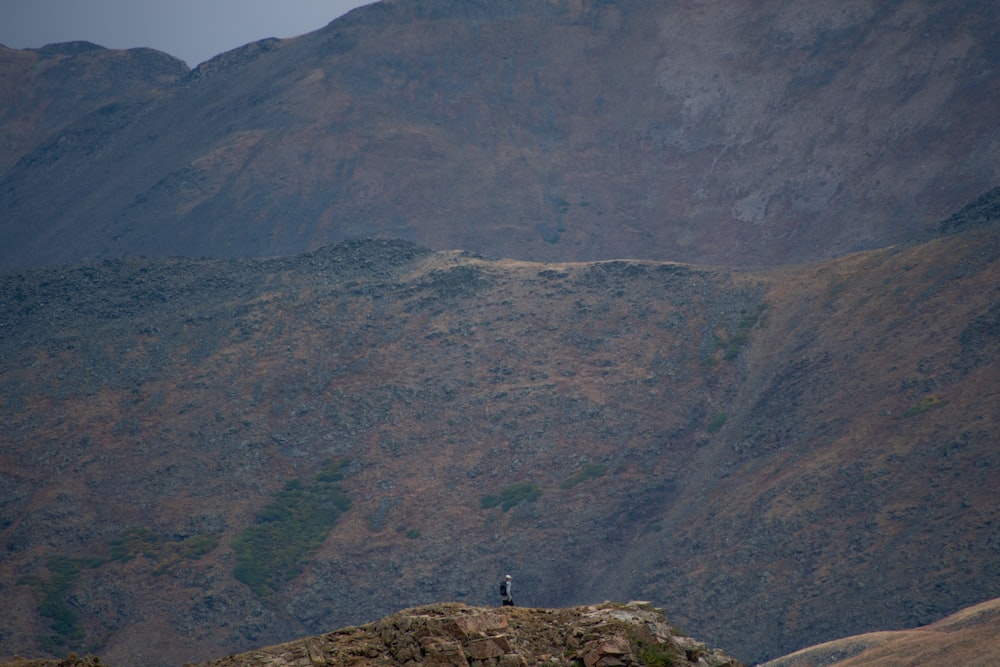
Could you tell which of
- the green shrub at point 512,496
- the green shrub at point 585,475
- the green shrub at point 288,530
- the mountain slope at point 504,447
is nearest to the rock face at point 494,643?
the mountain slope at point 504,447

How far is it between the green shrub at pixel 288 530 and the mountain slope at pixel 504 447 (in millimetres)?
184

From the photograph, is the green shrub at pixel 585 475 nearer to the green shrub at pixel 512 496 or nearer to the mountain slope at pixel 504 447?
the mountain slope at pixel 504 447

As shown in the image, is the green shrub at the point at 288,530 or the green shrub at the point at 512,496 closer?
the green shrub at the point at 288,530

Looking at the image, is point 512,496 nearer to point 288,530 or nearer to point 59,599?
point 288,530

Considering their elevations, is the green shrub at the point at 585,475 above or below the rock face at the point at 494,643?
below

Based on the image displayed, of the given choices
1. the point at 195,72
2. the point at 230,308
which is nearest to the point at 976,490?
the point at 230,308

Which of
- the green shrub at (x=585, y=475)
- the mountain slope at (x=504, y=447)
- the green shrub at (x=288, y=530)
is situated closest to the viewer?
the mountain slope at (x=504, y=447)

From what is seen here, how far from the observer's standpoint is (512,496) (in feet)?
212

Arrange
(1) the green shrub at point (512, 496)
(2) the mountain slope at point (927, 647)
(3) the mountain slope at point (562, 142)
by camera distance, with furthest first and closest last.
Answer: (3) the mountain slope at point (562, 142) < (1) the green shrub at point (512, 496) < (2) the mountain slope at point (927, 647)

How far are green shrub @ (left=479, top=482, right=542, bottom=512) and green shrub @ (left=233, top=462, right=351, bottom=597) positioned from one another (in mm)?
9622

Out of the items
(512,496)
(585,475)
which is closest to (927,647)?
(585,475)

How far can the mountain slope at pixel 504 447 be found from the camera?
5184 centimetres

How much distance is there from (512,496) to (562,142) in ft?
215

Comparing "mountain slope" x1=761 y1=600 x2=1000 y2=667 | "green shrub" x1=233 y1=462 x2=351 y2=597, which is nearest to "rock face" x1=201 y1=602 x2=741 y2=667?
"mountain slope" x1=761 y1=600 x2=1000 y2=667
